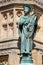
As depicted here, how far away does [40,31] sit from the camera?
17078 millimetres

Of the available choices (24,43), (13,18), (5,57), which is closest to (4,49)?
(5,57)

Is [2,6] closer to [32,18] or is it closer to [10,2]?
[10,2]

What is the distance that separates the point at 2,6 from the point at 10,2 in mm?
511

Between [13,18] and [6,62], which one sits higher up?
[13,18]

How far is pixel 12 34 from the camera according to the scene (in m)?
16.2

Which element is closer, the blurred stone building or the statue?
the statue

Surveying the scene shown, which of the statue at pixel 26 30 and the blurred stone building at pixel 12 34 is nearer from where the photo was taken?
the statue at pixel 26 30

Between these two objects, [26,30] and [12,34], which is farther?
[12,34]

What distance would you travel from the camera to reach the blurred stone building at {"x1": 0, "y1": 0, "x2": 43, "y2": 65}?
51.4ft

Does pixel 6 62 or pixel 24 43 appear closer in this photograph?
pixel 24 43

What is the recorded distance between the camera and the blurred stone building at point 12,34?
15.7 m

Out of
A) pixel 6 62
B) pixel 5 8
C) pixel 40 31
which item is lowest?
pixel 6 62

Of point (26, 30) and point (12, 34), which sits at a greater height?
point (26, 30)

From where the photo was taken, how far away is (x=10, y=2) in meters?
16.3
